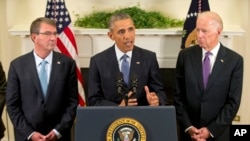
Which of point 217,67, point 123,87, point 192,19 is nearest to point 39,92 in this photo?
point 123,87

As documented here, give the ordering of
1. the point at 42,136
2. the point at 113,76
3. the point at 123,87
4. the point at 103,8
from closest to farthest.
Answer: the point at 123,87 → the point at 42,136 → the point at 113,76 → the point at 103,8

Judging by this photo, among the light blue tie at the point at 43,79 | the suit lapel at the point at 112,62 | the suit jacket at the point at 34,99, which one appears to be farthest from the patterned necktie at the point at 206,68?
the light blue tie at the point at 43,79

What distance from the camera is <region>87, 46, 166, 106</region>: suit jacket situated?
3.15m

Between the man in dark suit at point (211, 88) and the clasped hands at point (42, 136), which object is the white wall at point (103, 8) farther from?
the clasped hands at point (42, 136)

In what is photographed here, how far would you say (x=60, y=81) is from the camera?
3119 millimetres

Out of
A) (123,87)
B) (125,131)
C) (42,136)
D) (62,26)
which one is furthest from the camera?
(62,26)

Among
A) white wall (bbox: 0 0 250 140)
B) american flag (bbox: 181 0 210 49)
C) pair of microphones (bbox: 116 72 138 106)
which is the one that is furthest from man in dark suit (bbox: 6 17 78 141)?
white wall (bbox: 0 0 250 140)

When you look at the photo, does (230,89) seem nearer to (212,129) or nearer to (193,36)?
(212,129)

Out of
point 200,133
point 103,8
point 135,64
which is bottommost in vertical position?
point 200,133

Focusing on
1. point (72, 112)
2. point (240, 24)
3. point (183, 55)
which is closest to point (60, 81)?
point (72, 112)

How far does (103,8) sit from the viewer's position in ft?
15.5

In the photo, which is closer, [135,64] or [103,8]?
[135,64]

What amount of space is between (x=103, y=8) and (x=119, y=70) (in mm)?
1705

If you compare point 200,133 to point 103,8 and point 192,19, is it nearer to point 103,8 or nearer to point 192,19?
point 192,19
